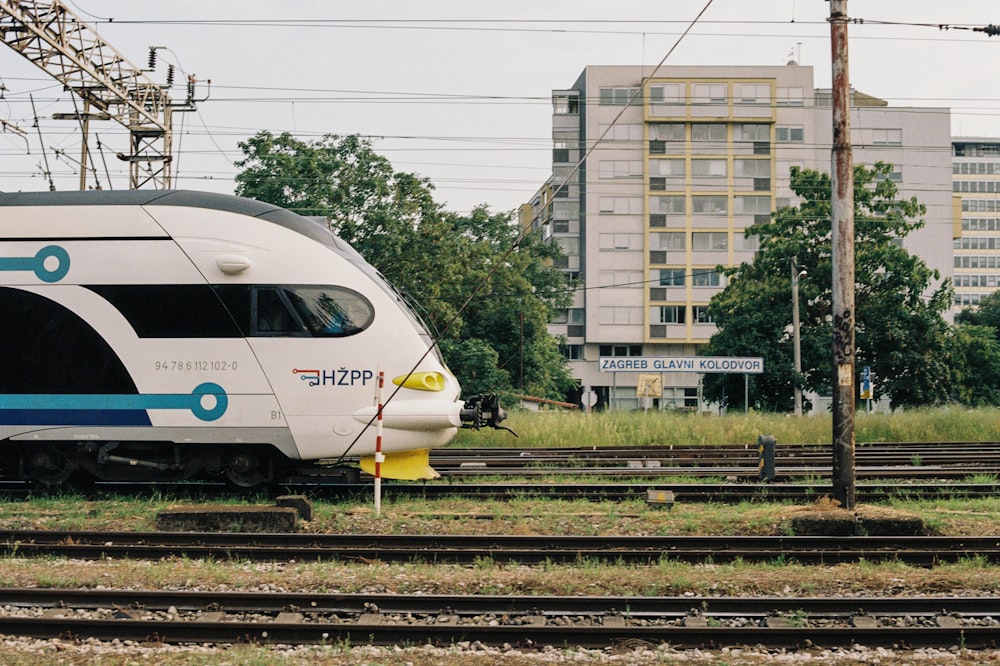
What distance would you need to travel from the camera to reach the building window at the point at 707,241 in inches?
2552

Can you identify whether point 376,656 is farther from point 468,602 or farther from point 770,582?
point 770,582

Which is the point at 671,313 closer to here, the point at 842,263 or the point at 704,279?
the point at 704,279

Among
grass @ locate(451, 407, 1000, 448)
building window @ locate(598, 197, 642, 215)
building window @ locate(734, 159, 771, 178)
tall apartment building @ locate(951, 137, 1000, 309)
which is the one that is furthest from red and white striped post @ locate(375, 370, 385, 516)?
tall apartment building @ locate(951, 137, 1000, 309)

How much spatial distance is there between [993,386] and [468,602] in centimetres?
4897

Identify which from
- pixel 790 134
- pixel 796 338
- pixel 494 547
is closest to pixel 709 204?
pixel 790 134

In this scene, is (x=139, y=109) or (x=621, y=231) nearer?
(x=139, y=109)

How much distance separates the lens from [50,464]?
12656mm

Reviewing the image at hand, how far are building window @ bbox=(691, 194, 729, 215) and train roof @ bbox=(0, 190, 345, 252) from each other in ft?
181

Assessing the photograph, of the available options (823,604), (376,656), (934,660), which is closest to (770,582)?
(823,604)

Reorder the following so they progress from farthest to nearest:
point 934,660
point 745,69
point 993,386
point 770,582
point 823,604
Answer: point 745,69 → point 993,386 → point 770,582 → point 823,604 → point 934,660

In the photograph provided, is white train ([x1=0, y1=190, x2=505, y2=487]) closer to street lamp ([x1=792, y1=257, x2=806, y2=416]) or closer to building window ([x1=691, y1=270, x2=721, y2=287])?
street lamp ([x1=792, y1=257, x2=806, y2=416])

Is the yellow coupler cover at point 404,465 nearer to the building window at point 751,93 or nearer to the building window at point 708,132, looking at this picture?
the building window at point 708,132

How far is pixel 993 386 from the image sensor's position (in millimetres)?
49344

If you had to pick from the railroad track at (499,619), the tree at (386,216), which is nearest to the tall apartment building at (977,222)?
the tree at (386,216)
